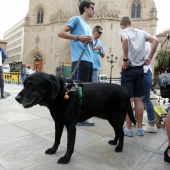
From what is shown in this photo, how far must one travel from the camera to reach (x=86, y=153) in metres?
2.48

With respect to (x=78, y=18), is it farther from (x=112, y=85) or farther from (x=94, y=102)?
(x=94, y=102)

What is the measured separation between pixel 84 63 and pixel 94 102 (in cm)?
121

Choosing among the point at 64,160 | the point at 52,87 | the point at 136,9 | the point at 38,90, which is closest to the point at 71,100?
the point at 52,87

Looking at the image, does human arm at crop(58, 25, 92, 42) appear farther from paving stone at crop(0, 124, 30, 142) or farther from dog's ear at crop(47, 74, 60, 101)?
paving stone at crop(0, 124, 30, 142)

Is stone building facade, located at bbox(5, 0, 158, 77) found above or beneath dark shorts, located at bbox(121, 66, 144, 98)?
above

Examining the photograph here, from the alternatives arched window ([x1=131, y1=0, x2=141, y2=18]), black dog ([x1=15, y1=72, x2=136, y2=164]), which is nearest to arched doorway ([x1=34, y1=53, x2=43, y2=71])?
arched window ([x1=131, y1=0, x2=141, y2=18])

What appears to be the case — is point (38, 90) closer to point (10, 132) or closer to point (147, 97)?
point (10, 132)

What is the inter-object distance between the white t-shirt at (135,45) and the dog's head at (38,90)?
1706 mm

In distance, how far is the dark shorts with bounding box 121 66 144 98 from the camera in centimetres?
330

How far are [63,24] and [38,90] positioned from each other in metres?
30.6

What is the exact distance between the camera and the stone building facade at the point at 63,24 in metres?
28.7

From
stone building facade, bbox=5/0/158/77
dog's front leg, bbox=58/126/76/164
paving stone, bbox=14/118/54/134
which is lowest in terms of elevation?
paving stone, bbox=14/118/54/134

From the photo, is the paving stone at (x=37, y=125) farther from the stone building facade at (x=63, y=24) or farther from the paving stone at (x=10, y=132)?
A: the stone building facade at (x=63, y=24)

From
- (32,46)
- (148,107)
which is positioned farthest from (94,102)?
(32,46)
